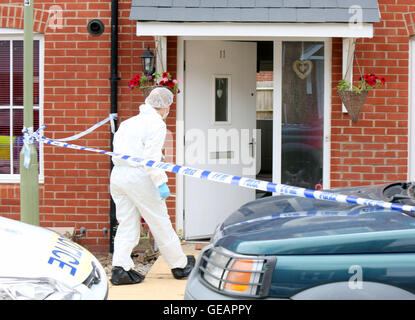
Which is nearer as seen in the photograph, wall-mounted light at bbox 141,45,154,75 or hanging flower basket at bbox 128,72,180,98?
hanging flower basket at bbox 128,72,180,98

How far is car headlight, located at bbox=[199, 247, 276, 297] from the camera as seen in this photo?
3.19 m

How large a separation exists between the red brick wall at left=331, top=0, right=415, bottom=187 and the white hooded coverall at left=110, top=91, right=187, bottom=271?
9.12 ft

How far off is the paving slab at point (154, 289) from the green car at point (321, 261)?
2.13 meters

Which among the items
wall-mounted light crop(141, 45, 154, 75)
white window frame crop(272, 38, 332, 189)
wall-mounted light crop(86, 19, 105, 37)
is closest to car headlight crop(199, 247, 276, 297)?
wall-mounted light crop(141, 45, 154, 75)

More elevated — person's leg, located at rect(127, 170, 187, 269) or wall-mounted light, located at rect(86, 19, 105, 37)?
wall-mounted light, located at rect(86, 19, 105, 37)

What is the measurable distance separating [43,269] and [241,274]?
1189 millimetres

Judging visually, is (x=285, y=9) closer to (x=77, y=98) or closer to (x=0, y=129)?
(x=77, y=98)

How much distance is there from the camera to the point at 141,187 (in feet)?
18.6

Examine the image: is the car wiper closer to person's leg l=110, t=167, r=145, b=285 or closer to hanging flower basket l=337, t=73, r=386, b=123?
person's leg l=110, t=167, r=145, b=285

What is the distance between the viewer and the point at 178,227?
25.6 feet

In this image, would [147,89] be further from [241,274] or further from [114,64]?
[241,274]

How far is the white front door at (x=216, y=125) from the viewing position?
25.6 ft

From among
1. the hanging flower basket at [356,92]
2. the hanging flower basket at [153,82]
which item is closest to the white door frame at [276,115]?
the hanging flower basket at [356,92]

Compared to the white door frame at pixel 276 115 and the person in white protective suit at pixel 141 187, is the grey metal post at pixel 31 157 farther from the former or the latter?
the white door frame at pixel 276 115
